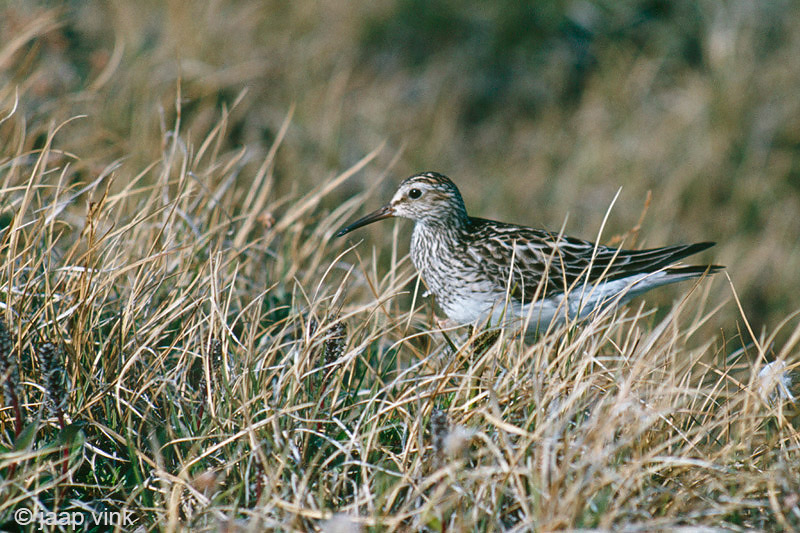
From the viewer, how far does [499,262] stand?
14.0 ft

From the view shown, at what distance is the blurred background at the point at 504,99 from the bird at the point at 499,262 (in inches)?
81.6

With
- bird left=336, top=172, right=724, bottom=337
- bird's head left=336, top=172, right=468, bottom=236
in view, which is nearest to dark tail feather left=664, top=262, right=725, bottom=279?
bird left=336, top=172, right=724, bottom=337

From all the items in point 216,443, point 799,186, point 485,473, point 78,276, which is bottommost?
point 216,443

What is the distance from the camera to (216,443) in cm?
297

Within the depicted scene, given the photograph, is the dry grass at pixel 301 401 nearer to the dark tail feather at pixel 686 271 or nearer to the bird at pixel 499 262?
the bird at pixel 499 262

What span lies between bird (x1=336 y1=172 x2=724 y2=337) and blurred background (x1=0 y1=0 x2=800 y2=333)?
2.07 metres

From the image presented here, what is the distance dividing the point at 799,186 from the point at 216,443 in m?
7.72

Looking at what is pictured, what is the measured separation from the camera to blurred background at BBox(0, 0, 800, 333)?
6.58 meters

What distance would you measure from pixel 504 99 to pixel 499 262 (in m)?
5.80

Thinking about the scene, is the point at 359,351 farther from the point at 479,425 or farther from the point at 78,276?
the point at 78,276

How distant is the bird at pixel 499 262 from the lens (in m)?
4.10

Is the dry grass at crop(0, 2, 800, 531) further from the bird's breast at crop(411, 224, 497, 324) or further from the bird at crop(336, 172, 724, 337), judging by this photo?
the bird at crop(336, 172, 724, 337)

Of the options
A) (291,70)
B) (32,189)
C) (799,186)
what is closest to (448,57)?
(291,70)

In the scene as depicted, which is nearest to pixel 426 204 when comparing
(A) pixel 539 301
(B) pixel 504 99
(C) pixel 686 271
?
(A) pixel 539 301
